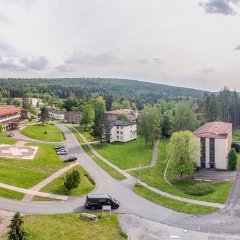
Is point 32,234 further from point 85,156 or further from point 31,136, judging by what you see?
point 31,136

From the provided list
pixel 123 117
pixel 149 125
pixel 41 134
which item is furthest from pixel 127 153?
pixel 123 117

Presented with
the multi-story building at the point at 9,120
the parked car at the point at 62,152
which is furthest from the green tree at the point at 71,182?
the multi-story building at the point at 9,120

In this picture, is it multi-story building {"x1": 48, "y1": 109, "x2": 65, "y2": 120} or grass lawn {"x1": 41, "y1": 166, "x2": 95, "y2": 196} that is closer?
grass lawn {"x1": 41, "y1": 166, "x2": 95, "y2": 196}

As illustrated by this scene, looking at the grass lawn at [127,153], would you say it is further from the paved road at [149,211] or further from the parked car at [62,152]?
the paved road at [149,211]

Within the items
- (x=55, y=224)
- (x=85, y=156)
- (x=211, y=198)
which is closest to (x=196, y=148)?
(x=211, y=198)

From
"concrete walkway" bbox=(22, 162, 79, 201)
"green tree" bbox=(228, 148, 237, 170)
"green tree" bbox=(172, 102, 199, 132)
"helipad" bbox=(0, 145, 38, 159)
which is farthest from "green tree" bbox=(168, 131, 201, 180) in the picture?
"green tree" bbox=(172, 102, 199, 132)

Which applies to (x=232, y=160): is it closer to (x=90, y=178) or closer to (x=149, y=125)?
(x=149, y=125)

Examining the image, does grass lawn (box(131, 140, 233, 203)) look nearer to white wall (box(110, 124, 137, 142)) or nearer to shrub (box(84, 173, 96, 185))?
shrub (box(84, 173, 96, 185))
